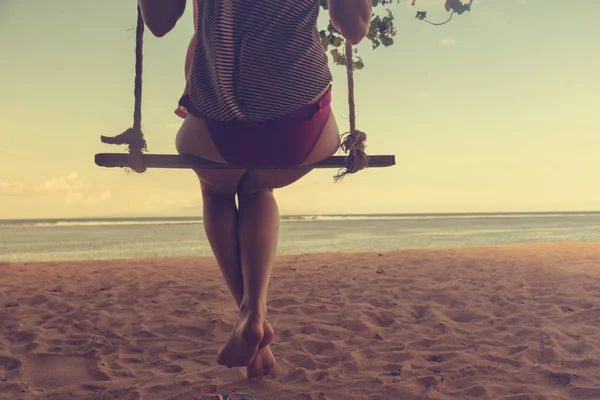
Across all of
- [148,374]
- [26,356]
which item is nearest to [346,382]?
[148,374]

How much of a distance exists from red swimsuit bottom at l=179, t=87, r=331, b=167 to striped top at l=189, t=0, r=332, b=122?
21 mm

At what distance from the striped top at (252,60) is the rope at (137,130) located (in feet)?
0.96

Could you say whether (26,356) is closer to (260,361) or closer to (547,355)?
(260,361)

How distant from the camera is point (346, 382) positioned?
2.34 metres

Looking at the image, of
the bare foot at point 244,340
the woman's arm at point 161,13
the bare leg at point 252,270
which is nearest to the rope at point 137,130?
the woman's arm at point 161,13

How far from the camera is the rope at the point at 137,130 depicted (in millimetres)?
1596

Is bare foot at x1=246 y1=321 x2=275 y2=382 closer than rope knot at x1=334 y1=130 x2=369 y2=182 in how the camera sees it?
No

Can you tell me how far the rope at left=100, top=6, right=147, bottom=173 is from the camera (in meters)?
1.60

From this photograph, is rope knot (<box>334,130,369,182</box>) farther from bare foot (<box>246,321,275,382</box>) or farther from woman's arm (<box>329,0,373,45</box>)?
bare foot (<box>246,321,275,382</box>)

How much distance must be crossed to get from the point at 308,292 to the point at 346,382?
84.0 inches

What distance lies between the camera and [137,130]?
5.59 ft

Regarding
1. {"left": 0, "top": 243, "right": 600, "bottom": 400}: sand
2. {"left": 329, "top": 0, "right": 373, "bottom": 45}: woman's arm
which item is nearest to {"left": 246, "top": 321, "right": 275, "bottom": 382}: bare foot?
{"left": 0, "top": 243, "right": 600, "bottom": 400}: sand

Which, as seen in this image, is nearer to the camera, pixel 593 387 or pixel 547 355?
pixel 593 387

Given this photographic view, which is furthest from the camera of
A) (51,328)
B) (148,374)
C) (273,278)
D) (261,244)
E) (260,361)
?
(273,278)
